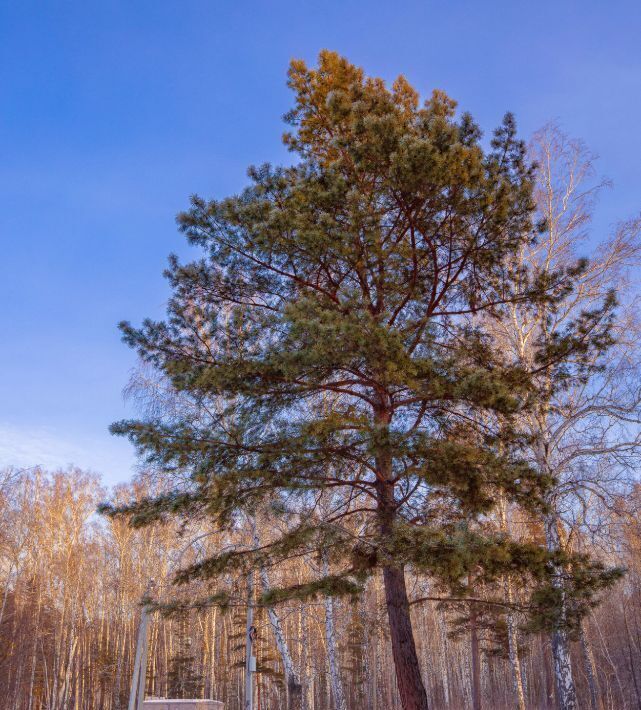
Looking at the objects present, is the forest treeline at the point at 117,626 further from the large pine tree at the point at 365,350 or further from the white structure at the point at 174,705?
the large pine tree at the point at 365,350

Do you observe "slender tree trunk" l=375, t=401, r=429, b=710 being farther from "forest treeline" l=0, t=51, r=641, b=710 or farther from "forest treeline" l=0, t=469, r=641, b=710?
"forest treeline" l=0, t=469, r=641, b=710

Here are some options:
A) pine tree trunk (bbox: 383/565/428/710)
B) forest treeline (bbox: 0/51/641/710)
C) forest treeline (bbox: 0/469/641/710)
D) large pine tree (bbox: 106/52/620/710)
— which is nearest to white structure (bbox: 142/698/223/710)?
forest treeline (bbox: 0/469/641/710)

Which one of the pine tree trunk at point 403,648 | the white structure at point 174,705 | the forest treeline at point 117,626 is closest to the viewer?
the pine tree trunk at point 403,648

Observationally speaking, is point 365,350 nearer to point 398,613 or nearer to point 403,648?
point 398,613

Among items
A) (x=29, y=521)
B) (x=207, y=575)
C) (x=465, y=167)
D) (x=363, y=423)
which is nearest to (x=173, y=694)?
(x=29, y=521)

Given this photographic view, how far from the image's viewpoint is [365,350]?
5922 millimetres

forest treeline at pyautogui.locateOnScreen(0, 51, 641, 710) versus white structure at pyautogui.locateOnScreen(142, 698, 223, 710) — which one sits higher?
forest treeline at pyautogui.locateOnScreen(0, 51, 641, 710)

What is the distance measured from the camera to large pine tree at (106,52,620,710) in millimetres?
6023

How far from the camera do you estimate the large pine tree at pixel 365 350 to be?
19.8ft

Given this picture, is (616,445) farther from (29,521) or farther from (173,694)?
(173,694)

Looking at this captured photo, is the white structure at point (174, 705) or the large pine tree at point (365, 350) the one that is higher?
the large pine tree at point (365, 350)

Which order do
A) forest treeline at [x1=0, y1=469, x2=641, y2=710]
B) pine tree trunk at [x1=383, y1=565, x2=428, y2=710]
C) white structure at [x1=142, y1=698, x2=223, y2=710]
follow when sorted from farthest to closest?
1. forest treeline at [x1=0, y1=469, x2=641, y2=710]
2. white structure at [x1=142, y1=698, x2=223, y2=710]
3. pine tree trunk at [x1=383, y1=565, x2=428, y2=710]

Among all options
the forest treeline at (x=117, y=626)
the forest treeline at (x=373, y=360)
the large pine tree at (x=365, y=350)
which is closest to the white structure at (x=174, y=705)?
the forest treeline at (x=117, y=626)

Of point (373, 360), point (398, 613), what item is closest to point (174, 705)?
point (398, 613)
